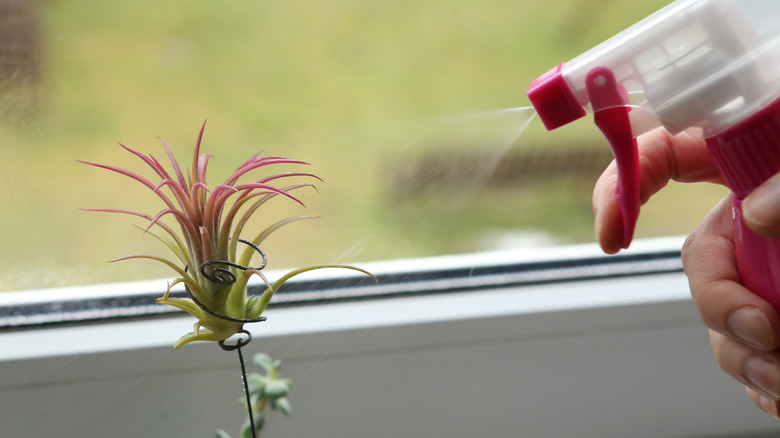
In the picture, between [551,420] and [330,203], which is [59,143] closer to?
[330,203]

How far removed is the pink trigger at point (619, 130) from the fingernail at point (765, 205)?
0.19 feet

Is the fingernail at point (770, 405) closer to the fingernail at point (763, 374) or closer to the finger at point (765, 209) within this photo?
the fingernail at point (763, 374)

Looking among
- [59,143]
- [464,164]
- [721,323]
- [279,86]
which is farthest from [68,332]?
[721,323]

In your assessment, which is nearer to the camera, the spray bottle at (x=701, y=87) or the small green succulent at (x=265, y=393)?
Answer: the spray bottle at (x=701, y=87)

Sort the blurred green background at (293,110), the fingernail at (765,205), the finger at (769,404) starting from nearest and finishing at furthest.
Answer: the fingernail at (765,205), the finger at (769,404), the blurred green background at (293,110)

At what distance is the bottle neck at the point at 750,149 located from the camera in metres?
0.32

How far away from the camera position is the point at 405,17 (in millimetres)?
605

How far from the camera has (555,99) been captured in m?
0.34

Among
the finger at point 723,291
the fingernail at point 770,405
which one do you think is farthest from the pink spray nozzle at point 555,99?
the fingernail at point 770,405

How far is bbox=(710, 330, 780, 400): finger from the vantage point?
362mm

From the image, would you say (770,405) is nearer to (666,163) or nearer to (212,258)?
(666,163)

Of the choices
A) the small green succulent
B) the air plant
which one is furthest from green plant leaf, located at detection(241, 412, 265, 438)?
the air plant

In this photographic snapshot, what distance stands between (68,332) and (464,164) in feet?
1.32

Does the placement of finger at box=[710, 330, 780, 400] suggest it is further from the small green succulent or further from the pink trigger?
the small green succulent
